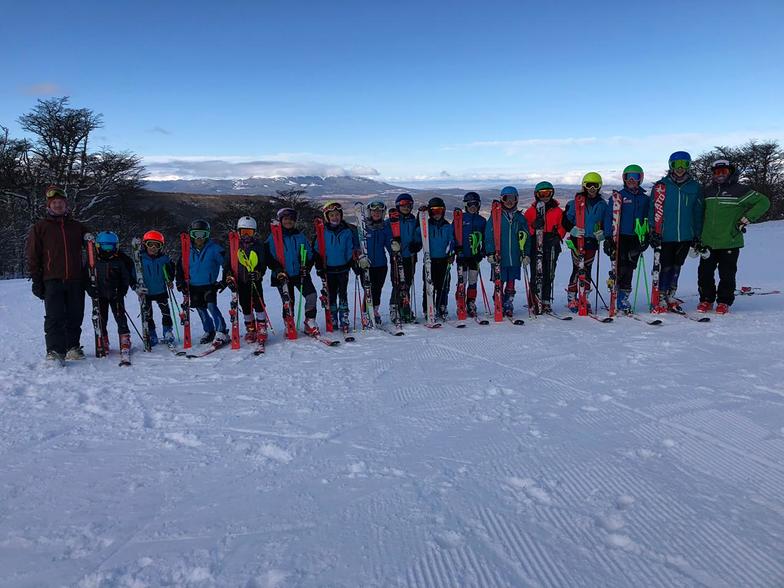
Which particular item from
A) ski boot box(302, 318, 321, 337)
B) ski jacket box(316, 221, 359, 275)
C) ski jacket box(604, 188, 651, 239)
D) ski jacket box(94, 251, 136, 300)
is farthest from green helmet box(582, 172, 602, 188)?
ski jacket box(94, 251, 136, 300)

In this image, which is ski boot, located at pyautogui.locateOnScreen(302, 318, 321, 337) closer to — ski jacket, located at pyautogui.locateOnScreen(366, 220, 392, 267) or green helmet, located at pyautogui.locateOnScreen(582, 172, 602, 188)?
ski jacket, located at pyautogui.locateOnScreen(366, 220, 392, 267)

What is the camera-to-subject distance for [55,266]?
6121 mm

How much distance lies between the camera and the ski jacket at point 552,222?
7.82 meters

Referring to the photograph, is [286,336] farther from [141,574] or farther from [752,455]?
[752,455]

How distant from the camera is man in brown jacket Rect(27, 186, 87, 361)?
6086mm

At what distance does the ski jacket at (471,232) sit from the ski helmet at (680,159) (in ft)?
9.57

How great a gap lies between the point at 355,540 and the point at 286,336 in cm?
502

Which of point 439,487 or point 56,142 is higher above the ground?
point 56,142

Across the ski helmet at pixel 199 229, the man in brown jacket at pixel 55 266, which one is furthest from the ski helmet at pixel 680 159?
the man in brown jacket at pixel 55 266

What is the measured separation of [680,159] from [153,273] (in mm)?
7987

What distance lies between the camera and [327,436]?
12.5 feet

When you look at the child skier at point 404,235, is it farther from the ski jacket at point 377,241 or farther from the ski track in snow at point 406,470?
the ski track in snow at point 406,470

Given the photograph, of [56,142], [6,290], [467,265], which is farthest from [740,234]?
[56,142]

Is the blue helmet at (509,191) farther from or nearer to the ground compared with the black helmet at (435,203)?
farther from the ground
